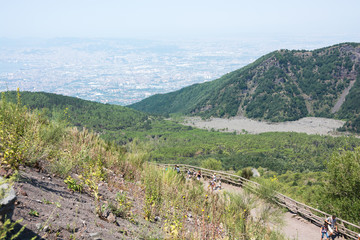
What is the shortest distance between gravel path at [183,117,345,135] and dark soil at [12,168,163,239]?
107294 mm

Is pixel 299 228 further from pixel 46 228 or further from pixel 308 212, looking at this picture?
pixel 46 228

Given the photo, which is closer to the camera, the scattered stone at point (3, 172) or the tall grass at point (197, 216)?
the scattered stone at point (3, 172)

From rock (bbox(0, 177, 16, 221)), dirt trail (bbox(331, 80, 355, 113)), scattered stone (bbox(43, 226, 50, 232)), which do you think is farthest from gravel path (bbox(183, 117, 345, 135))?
rock (bbox(0, 177, 16, 221))

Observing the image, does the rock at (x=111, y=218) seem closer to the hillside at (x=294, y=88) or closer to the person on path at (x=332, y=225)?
the person on path at (x=332, y=225)

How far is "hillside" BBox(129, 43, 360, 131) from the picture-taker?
420ft

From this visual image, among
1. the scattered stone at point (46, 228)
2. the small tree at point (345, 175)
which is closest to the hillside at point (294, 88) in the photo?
the small tree at point (345, 175)

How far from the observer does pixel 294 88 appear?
463ft

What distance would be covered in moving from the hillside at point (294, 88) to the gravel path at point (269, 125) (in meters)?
5.79

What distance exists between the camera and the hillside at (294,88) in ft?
420

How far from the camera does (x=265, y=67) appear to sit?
157 metres

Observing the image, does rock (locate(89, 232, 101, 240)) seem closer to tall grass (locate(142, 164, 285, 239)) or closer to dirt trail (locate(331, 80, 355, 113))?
tall grass (locate(142, 164, 285, 239))

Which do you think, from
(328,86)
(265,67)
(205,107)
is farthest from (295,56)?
(205,107)

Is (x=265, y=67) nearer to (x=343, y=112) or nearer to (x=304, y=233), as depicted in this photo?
(x=343, y=112)

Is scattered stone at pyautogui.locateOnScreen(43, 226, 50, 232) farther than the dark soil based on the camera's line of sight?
No
